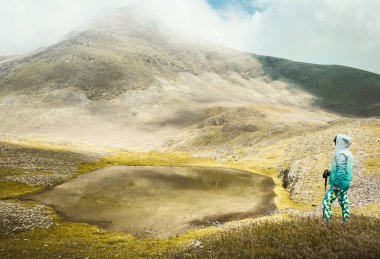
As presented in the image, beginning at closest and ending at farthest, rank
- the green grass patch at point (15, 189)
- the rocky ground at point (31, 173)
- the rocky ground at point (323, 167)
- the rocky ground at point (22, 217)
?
the rocky ground at point (22, 217)
the rocky ground at point (31, 173)
the rocky ground at point (323, 167)
the green grass patch at point (15, 189)

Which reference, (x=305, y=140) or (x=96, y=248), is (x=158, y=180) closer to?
(x=96, y=248)

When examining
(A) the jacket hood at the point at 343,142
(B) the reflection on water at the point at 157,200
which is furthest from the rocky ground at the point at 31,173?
(A) the jacket hood at the point at 343,142

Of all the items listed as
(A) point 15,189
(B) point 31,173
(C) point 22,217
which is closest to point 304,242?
(C) point 22,217

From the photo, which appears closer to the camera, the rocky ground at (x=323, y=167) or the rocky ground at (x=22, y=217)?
the rocky ground at (x=22, y=217)

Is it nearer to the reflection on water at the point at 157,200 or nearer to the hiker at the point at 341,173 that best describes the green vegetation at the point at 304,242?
the hiker at the point at 341,173

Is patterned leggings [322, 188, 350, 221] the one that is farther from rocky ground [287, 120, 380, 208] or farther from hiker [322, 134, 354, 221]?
rocky ground [287, 120, 380, 208]

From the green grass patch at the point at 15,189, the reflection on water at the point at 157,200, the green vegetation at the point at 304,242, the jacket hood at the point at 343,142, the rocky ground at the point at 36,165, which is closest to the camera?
the green vegetation at the point at 304,242

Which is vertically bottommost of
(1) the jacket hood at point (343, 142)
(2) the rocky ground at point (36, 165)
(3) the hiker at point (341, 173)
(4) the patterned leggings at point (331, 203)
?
(2) the rocky ground at point (36, 165)

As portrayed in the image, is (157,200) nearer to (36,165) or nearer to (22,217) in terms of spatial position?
(22,217)

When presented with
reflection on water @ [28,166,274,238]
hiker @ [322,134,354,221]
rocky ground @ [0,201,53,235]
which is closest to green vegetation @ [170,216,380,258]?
hiker @ [322,134,354,221]
